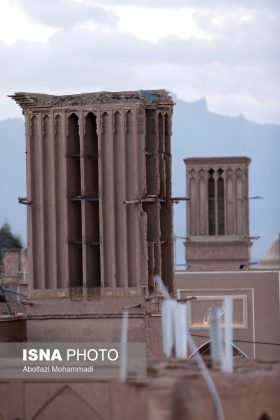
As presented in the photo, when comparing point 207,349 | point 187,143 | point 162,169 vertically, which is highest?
point 187,143

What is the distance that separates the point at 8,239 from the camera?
95.2 meters

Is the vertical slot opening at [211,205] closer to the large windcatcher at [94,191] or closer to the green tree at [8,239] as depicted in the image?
the large windcatcher at [94,191]

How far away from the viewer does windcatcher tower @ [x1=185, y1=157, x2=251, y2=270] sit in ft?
174

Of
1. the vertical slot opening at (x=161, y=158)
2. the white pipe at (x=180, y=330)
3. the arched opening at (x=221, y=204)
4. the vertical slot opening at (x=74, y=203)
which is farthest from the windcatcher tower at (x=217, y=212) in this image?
the white pipe at (x=180, y=330)

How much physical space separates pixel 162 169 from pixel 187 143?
89538mm

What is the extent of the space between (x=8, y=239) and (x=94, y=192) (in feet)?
225

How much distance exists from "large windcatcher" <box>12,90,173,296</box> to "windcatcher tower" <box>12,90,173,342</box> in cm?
1

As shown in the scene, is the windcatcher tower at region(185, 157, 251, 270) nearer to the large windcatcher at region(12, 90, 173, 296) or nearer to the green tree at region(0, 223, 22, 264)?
the large windcatcher at region(12, 90, 173, 296)

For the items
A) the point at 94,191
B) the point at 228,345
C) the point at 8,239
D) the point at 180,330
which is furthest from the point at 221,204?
the point at 8,239

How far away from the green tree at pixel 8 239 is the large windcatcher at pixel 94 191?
65887 mm

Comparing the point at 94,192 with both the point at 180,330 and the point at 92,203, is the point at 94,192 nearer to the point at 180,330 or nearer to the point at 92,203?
the point at 92,203

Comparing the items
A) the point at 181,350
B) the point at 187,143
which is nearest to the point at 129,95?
the point at 181,350

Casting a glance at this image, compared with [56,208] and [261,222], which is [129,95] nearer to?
[56,208]

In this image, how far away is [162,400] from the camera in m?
16.0
